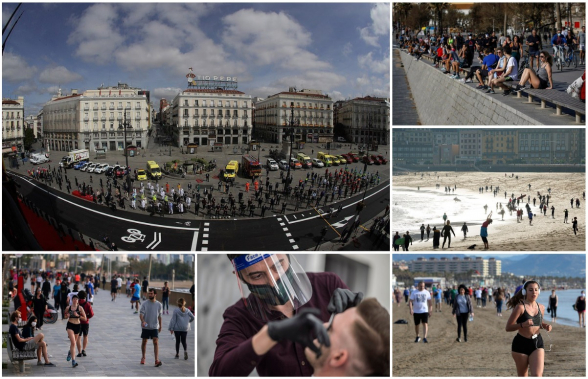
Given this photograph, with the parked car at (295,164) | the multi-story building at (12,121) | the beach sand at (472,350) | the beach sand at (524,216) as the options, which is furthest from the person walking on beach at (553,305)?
the multi-story building at (12,121)

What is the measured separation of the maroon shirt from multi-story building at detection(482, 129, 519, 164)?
7.41 ft

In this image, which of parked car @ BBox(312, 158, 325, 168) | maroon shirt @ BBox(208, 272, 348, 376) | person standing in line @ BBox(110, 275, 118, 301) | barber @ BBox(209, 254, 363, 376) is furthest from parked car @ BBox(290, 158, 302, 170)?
person standing in line @ BBox(110, 275, 118, 301)

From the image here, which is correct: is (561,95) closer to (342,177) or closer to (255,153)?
(342,177)

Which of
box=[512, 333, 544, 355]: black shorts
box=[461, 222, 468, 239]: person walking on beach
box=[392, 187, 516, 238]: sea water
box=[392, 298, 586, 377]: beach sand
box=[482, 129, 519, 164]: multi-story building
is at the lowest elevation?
box=[392, 298, 586, 377]: beach sand

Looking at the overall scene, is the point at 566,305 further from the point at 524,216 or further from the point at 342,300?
the point at 342,300

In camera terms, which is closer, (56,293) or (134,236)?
(134,236)

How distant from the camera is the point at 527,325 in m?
4.65

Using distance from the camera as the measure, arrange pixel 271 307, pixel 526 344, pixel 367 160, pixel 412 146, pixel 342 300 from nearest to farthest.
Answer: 1. pixel 526 344
2. pixel 342 300
3. pixel 271 307
4. pixel 412 146
5. pixel 367 160

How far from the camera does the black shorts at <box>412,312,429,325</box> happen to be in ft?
19.1

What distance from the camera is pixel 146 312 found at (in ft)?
18.4

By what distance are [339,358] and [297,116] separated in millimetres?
2732

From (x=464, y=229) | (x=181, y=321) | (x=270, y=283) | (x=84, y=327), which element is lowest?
(x=84, y=327)

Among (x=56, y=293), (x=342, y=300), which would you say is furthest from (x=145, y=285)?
(x=342, y=300)

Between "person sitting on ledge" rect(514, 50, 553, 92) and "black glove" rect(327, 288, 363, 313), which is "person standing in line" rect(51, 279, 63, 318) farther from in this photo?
"person sitting on ledge" rect(514, 50, 553, 92)
